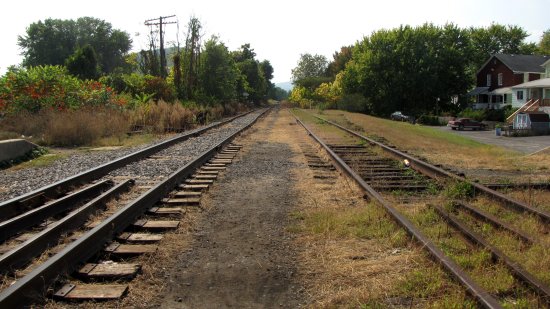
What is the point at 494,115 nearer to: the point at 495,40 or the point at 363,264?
the point at 495,40

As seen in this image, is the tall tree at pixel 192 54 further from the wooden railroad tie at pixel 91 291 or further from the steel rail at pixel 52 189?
the wooden railroad tie at pixel 91 291

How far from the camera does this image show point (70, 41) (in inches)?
4252

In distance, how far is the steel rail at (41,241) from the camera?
4.26m

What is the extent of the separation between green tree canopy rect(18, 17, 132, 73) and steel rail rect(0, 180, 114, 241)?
90.7 meters

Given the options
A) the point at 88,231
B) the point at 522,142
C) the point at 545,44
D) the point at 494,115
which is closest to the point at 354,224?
the point at 88,231

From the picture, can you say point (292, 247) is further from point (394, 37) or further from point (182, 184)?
point (394, 37)

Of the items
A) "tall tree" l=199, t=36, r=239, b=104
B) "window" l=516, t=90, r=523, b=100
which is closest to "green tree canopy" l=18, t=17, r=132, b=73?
"tall tree" l=199, t=36, r=239, b=104

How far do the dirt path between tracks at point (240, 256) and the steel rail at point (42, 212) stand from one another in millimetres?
1844

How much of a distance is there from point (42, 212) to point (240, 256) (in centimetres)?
286

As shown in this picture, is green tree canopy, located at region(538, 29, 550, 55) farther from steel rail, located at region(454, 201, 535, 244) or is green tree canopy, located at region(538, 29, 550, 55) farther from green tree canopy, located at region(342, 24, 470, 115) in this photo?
steel rail, located at region(454, 201, 535, 244)

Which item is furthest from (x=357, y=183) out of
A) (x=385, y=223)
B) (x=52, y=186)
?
(x=52, y=186)

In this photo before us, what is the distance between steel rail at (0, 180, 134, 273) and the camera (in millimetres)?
4262

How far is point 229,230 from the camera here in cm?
589

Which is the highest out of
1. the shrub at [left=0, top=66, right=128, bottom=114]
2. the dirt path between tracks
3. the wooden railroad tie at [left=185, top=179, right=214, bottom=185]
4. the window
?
the window
